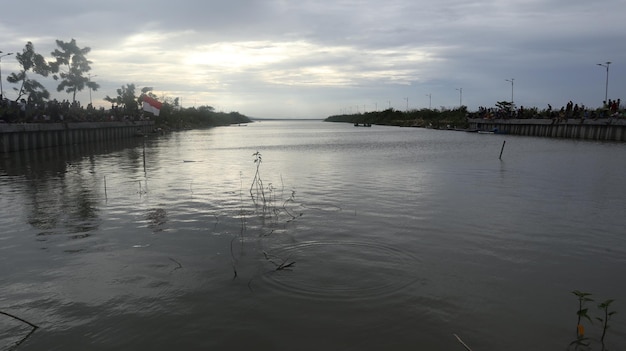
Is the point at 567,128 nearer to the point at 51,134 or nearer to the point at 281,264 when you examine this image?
the point at 51,134

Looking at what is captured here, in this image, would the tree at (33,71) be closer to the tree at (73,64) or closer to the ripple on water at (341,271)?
the tree at (73,64)

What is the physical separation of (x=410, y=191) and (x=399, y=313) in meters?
13.8

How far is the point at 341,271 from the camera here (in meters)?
10.0

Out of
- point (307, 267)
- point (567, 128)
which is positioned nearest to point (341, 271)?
point (307, 267)

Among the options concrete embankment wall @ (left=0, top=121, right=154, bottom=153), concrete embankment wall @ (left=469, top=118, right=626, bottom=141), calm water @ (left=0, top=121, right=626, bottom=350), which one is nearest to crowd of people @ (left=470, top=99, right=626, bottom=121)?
concrete embankment wall @ (left=469, top=118, right=626, bottom=141)

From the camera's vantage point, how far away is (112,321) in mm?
7688

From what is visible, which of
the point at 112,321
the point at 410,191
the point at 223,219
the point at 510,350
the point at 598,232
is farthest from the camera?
the point at 410,191

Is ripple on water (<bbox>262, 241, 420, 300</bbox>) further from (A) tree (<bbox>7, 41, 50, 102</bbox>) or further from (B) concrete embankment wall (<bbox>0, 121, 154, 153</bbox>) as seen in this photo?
(A) tree (<bbox>7, 41, 50, 102</bbox>)

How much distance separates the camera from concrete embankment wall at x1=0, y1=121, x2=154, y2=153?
41281mm

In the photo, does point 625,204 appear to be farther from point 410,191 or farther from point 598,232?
point 410,191

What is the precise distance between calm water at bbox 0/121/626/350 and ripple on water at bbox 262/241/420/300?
5cm

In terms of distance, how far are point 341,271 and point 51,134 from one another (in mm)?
51714

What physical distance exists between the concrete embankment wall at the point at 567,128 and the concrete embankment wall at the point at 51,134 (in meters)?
76.4

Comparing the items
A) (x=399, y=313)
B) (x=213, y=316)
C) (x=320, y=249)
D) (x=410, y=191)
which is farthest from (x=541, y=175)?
(x=213, y=316)
